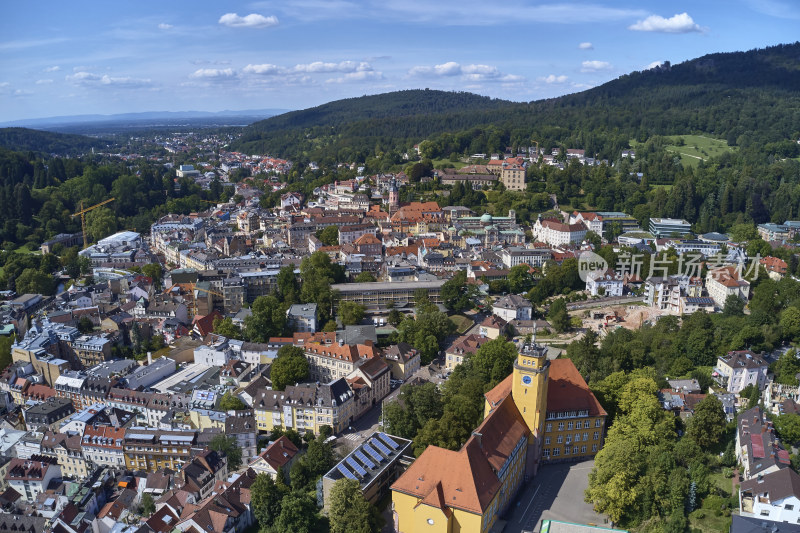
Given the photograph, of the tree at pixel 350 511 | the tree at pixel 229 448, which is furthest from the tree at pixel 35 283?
the tree at pixel 350 511

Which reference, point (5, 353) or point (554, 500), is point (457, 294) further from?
point (5, 353)

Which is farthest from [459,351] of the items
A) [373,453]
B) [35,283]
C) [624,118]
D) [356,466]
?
[624,118]

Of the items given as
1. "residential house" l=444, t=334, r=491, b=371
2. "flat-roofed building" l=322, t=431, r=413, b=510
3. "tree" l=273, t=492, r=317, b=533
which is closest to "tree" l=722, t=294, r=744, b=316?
"residential house" l=444, t=334, r=491, b=371

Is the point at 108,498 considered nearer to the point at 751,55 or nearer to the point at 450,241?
the point at 450,241

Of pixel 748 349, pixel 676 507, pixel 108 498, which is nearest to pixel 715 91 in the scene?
pixel 748 349

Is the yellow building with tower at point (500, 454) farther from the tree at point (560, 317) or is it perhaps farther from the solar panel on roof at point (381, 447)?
the tree at point (560, 317)

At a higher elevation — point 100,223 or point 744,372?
point 100,223
